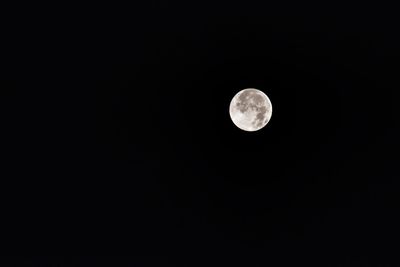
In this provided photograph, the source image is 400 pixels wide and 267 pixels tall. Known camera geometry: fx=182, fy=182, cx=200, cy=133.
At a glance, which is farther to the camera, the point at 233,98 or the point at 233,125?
the point at 233,125

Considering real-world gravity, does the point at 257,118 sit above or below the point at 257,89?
below

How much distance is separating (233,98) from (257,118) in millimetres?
607

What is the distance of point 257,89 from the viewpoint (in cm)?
362

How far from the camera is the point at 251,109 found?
3518 mm

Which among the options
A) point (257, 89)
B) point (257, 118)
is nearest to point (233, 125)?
point (257, 118)

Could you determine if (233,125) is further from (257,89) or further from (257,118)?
(257,89)

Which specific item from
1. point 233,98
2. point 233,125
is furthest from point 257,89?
point 233,125

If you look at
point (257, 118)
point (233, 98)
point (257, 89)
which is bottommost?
point (257, 118)

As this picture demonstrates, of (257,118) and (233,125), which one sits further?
(233,125)

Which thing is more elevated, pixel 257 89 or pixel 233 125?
pixel 257 89

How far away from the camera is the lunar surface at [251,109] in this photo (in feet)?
11.5

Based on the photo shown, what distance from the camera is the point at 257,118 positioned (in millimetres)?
3512

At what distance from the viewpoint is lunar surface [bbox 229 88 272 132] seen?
351cm

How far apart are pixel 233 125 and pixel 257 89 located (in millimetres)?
862
